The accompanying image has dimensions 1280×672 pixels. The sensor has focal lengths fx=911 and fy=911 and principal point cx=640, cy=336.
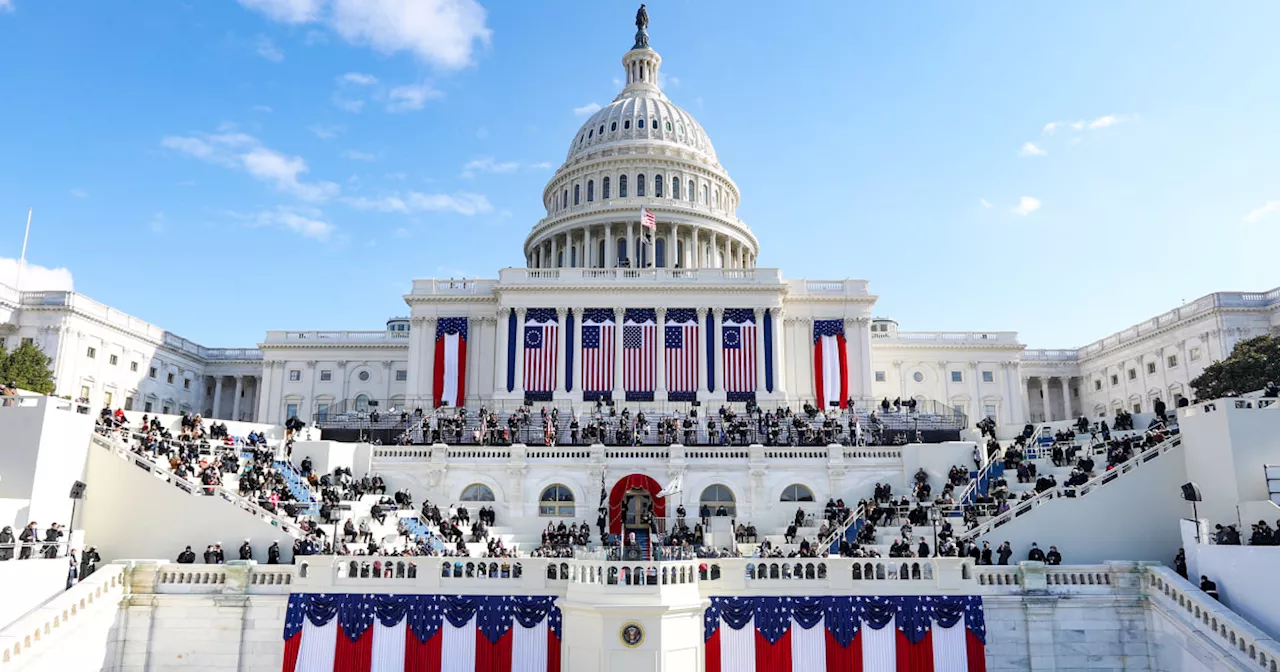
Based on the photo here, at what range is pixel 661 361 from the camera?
67312 mm

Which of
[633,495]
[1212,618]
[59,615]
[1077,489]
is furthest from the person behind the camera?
[633,495]

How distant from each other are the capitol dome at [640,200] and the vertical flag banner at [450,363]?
17.4m

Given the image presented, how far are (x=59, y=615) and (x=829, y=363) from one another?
178 feet

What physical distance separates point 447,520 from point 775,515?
1587cm

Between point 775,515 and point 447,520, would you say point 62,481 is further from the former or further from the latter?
point 775,515

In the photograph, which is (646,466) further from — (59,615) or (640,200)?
(640,200)

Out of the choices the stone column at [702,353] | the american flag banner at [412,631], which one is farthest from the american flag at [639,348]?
the american flag banner at [412,631]

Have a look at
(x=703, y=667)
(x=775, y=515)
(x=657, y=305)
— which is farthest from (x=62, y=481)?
(x=657, y=305)

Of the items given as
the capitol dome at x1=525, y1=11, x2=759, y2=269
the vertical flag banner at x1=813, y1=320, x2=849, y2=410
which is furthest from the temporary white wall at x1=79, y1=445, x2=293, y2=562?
the capitol dome at x1=525, y1=11, x2=759, y2=269

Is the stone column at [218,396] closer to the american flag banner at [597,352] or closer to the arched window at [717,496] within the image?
the american flag banner at [597,352]

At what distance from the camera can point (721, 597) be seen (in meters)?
27.9

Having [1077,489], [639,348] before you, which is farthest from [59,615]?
[639,348]

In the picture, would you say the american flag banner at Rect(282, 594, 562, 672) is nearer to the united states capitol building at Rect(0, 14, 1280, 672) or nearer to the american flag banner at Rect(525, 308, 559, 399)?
the united states capitol building at Rect(0, 14, 1280, 672)

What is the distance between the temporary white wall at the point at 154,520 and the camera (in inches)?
1287
